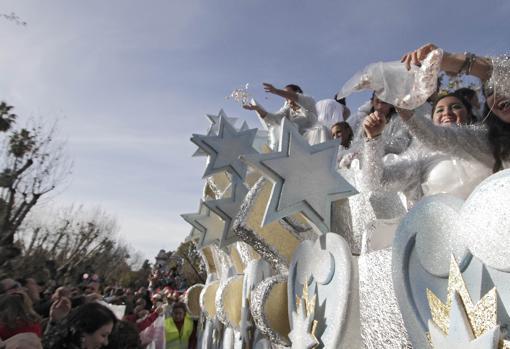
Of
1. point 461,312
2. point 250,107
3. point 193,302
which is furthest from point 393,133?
point 193,302

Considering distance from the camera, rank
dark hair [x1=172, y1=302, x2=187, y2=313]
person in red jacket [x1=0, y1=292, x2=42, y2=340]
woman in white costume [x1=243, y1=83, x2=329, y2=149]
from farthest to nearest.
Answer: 1. dark hair [x1=172, y1=302, x2=187, y2=313]
2. woman in white costume [x1=243, y1=83, x2=329, y2=149]
3. person in red jacket [x1=0, y1=292, x2=42, y2=340]

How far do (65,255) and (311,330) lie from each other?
2700 centimetres

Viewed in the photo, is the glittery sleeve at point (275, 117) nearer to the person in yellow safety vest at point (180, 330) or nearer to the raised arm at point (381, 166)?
the raised arm at point (381, 166)

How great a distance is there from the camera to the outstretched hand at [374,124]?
1808 mm

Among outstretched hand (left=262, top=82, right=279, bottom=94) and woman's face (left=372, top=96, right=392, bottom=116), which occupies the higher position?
outstretched hand (left=262, top=82, right=279, bottom=94)

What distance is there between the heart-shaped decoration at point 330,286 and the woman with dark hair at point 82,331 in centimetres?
74

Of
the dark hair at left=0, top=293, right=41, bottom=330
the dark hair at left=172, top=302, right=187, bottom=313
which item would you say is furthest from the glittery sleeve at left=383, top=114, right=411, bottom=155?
the dark hair at left=172, top=302, right=187, bottom=313

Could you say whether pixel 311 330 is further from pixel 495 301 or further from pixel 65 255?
pixel 65 255

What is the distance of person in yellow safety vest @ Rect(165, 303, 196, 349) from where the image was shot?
5309mm

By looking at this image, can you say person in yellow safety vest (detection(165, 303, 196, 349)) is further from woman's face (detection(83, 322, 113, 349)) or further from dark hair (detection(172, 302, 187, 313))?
woman's face (detection(83, 322, 113, 349))

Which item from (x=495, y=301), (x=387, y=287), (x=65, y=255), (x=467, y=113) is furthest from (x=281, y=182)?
(x=65, y=255)

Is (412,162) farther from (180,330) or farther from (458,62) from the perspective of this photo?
(180,330)

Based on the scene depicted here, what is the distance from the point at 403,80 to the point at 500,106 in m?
0.33

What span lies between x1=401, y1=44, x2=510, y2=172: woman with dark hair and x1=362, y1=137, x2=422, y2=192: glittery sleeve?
22cm
